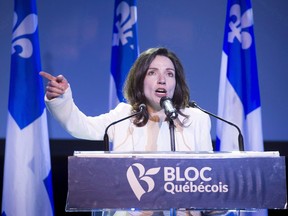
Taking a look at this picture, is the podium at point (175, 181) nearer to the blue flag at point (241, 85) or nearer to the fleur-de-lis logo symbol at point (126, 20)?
the blue flag at point (241, 85)

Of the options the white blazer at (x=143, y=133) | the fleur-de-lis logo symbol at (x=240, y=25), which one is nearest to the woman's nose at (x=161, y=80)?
the white blazer at (x=143, y=133)

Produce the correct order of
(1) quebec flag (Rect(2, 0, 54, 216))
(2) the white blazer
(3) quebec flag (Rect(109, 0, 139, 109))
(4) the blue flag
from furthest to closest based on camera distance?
Answer: (3) quebec flag (Rect(109, 0, 139, 109))
(4) the blue flag
(1) quebec flag (Rect(2, 0, 54, 216))
(2) the white blazer

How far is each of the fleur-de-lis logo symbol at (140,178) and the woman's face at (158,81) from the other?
0.77 m

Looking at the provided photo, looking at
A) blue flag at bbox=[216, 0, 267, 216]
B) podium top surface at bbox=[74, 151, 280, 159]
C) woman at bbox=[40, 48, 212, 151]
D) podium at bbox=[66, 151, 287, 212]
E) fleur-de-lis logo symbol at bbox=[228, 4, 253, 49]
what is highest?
fleur-de-lis logo symbol at bbox=[228, 4, 253, 49]

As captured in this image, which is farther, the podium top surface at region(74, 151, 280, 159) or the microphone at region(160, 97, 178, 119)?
the microphone at region(160, 97, 178, 119)

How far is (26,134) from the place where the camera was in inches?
111

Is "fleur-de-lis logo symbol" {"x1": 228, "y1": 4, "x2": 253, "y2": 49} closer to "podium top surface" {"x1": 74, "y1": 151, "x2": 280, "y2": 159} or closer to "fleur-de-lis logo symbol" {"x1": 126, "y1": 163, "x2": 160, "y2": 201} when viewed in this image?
"podium top surface" {"x1": 74, "y1": 151, "x2": 280, "y2": 159}

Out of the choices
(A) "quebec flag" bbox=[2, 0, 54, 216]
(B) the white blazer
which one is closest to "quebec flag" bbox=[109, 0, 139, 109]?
(A) "quebec flag" bbox=[2, 0, 54, 216]

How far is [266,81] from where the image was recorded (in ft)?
13.1

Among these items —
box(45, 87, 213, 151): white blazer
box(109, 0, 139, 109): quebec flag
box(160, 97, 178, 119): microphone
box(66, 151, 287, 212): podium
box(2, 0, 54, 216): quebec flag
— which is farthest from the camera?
box(109, 0, 139, 109): quebec flag

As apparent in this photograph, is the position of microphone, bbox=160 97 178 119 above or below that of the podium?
above

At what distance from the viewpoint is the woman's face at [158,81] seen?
1.95 meters

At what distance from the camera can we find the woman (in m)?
1.92

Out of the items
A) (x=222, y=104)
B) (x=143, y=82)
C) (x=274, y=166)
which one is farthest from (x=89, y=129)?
(x=222, y=104)
